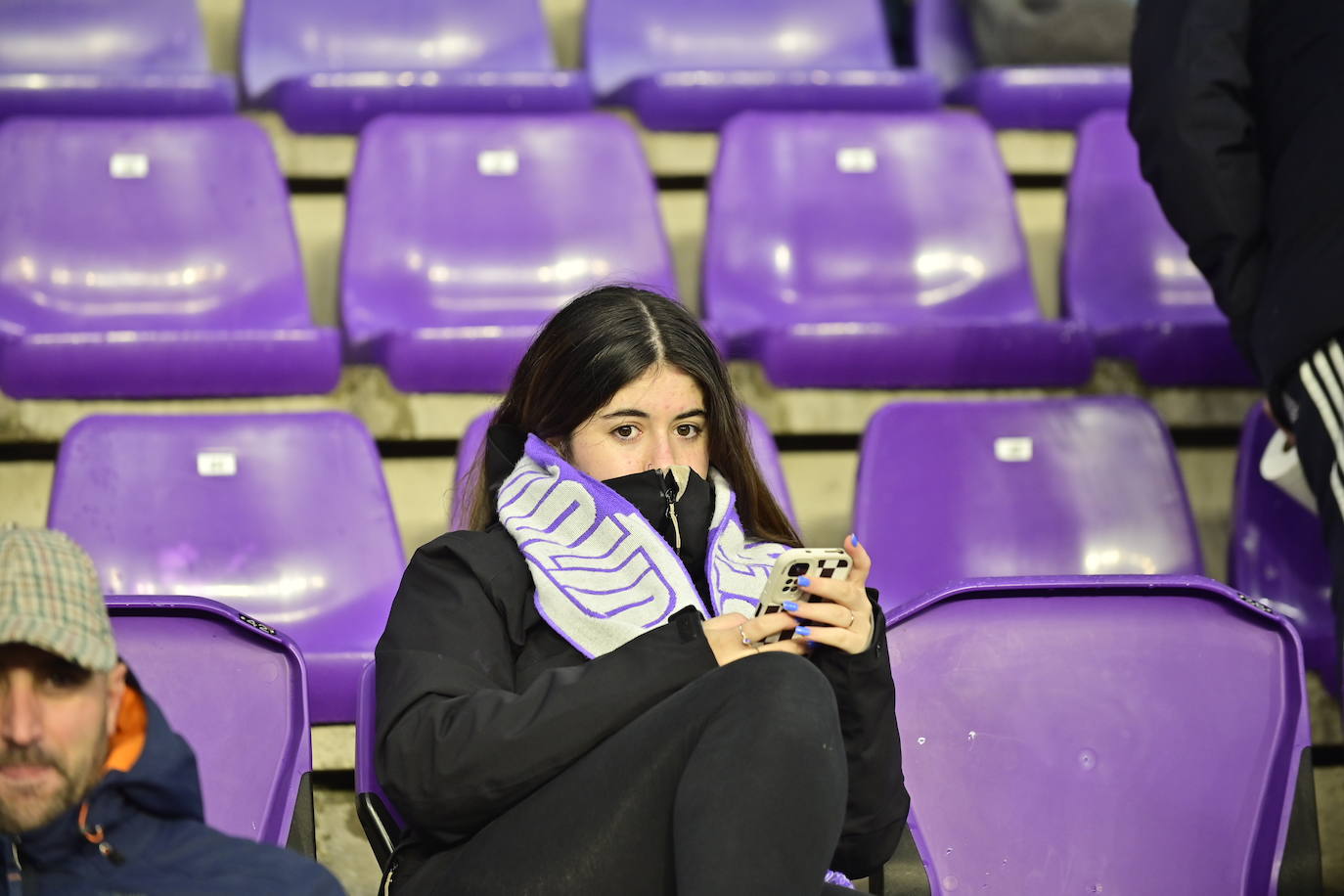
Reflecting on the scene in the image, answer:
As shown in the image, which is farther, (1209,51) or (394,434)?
(394,434)

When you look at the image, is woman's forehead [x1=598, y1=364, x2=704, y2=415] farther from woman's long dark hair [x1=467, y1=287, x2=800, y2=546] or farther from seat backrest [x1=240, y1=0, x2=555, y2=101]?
seat backrest [x1=240, y1=0, x2=555, y2=101]

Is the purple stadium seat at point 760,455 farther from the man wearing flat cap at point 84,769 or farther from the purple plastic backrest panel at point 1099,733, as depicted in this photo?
the man wearing flat cap at point 84,769

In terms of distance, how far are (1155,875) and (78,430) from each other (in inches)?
63.5

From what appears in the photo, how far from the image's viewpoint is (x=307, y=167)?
337cm

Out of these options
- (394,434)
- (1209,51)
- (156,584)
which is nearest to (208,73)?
(394,434)

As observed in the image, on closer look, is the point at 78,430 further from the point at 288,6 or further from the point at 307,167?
the point at 288,6

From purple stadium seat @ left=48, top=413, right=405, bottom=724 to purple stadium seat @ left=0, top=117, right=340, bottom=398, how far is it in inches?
15.1

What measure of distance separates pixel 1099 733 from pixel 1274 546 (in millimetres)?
933

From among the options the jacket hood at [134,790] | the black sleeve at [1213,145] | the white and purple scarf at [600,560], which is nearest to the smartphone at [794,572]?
the white and purple scarf at [600,560]

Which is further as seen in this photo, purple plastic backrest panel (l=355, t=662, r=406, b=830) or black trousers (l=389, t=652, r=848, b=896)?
purple plastic backrest panel (l=355, t=662, r=406, b=830)

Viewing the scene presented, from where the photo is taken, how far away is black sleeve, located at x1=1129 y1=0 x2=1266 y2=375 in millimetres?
2410

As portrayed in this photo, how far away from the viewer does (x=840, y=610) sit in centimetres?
154

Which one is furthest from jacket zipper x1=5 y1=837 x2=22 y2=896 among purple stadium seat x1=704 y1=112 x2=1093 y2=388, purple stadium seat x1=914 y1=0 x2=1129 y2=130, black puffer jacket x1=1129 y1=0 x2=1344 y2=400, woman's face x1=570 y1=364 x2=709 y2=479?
purple stadium seat x1=914 y1=0 x2=1129 y2=130

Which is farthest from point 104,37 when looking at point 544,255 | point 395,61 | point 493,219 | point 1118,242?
point 1118,242
